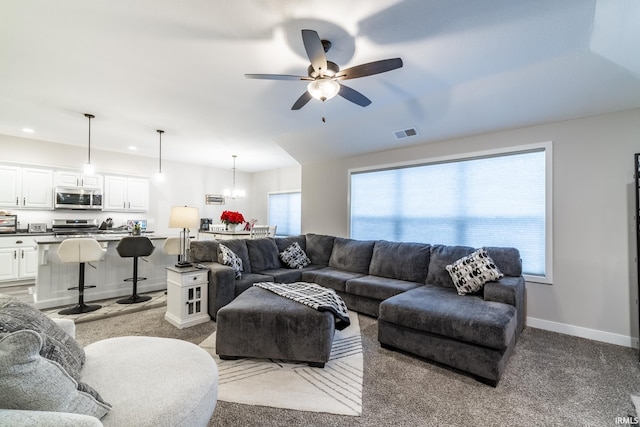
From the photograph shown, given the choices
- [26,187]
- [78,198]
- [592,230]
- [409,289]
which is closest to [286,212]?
[78,198]

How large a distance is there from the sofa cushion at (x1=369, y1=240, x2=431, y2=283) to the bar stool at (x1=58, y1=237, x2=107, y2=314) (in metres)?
3.74

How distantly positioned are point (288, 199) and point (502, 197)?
5.47 metres

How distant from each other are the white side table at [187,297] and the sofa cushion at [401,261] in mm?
2295

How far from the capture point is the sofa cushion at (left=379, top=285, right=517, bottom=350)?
216 cm

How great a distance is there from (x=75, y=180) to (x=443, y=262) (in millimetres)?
7022

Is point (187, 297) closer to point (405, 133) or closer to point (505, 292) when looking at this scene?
point (505, 292)

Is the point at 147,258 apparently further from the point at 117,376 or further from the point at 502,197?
the point at 502,197

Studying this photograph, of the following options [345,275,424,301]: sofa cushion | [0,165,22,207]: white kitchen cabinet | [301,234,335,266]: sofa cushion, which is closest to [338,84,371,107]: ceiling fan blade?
[345,275,424,301]: sofa cushion

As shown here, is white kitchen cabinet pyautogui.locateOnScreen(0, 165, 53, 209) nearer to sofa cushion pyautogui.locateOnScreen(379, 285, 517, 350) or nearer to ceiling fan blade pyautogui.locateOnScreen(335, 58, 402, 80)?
ceiling fan blade pyautogui.locateOnScreen(335, 58, 402, 80)

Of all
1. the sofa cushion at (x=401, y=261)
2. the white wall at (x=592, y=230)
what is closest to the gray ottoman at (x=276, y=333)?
the sofa cushion at (x=401, y=261)

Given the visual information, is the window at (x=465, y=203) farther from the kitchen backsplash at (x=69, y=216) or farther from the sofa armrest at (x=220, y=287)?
the kitchen backsplash at (x=69, y=216)

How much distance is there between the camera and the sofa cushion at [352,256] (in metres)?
4.30

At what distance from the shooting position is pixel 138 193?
6539 millimetres

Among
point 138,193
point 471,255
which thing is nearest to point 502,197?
point 471,255
